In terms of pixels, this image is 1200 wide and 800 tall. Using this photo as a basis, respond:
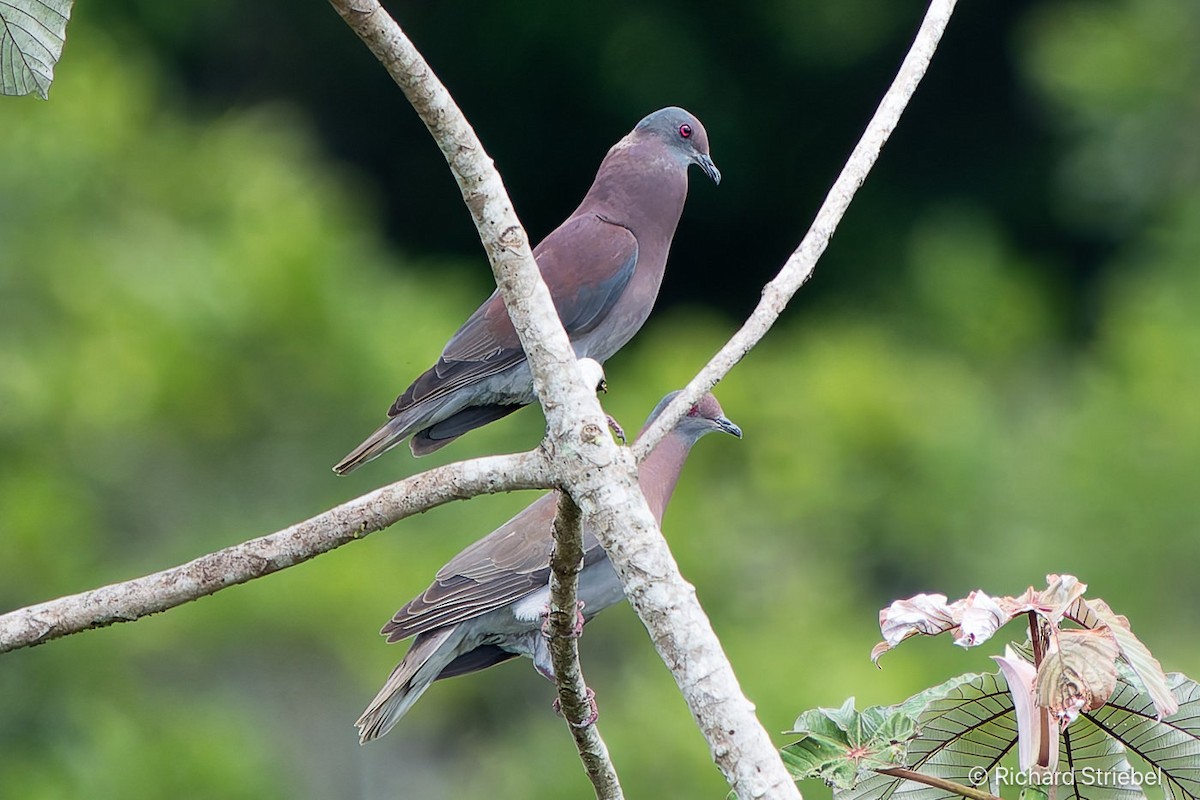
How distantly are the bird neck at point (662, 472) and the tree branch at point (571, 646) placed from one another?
72 centimetres

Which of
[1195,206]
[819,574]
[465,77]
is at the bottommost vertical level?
[819,574]

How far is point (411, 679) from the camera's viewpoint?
2127 millimetres

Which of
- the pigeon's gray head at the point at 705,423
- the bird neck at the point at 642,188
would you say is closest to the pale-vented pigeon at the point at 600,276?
the bird neck at the point at 642,188

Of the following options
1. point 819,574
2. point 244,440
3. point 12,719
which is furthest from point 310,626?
point 819,574

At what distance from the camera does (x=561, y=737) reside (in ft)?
13.6

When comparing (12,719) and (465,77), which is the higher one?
(465,77)

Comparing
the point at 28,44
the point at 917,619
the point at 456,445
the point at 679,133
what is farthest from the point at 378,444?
the point at 456,445

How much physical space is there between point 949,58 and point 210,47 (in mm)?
3648

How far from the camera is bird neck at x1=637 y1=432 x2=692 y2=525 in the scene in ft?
7.41

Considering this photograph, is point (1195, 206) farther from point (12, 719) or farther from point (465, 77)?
point (12, 719)

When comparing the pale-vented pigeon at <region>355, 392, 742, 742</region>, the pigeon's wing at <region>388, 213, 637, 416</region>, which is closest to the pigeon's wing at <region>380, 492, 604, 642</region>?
the pale-vented pigeon at <region>355, 392, 742, 742</region>

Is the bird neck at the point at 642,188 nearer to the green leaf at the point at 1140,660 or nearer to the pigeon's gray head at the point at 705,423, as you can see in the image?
the pigeon's gray head at the point at 705,423

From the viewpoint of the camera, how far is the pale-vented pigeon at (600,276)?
208 cm

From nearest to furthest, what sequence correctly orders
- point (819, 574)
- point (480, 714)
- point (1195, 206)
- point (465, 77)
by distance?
1. point (480, 714)
2. point (819, 574)
3. point (1195, 206)
4. point (465, 77)
